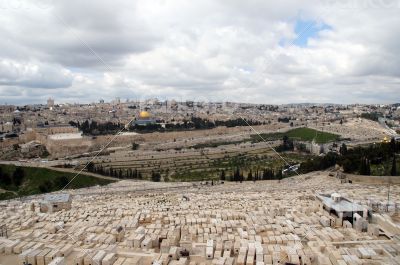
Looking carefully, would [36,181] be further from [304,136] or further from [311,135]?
[311,135]

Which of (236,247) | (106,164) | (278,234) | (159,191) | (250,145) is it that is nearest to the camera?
(236,247)

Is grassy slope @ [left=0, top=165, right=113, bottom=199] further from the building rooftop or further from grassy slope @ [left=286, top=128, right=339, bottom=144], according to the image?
grassy slope @ [left=286, top=128, right=339, bottom=144]

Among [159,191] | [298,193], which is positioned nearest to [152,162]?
[159,191]

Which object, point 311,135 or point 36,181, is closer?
point 36,181

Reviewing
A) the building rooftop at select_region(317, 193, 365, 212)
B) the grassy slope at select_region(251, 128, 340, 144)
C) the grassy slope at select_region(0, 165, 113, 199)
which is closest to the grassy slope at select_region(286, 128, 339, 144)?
the grassy slope at select_region(251, 128, 340, 144)

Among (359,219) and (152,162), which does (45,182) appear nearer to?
(152,162)

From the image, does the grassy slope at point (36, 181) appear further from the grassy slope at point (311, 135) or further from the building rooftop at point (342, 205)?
the grassy slope at point (311, 135)

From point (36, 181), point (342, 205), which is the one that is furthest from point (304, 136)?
point (342, 205)

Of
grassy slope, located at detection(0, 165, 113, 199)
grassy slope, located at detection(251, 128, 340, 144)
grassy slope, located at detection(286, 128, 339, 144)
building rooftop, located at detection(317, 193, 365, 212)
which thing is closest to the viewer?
building rooftop, located at detection(317, 193, 365, 212)
